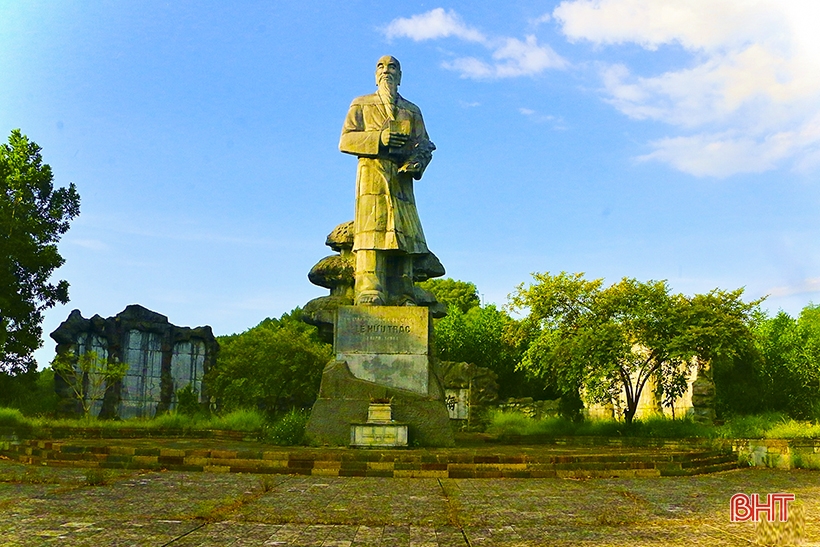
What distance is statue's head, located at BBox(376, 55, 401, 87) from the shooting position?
14.4m

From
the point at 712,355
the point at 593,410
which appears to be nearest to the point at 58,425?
the point at 712,355

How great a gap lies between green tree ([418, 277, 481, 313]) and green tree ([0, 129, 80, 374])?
29343 millimetres

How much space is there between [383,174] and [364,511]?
30.3 feet

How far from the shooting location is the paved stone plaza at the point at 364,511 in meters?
4.64

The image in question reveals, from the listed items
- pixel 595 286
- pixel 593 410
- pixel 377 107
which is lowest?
pixel 593 410

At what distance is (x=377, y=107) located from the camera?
14.4 metres

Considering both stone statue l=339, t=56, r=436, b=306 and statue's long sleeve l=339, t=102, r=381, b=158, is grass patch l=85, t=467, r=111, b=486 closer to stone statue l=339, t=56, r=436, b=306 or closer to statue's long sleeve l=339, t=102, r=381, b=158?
stone statue l=339, t=56, r=436, b=306

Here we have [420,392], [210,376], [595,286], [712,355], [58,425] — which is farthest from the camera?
[210,376]

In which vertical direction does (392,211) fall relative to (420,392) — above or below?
above

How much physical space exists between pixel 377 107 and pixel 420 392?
556 cm

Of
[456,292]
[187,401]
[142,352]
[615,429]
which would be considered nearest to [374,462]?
[615,429]

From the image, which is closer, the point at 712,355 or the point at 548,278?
the point at 712,355

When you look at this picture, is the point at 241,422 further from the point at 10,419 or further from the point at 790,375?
the point at 790,375

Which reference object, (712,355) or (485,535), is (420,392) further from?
(712,355)
